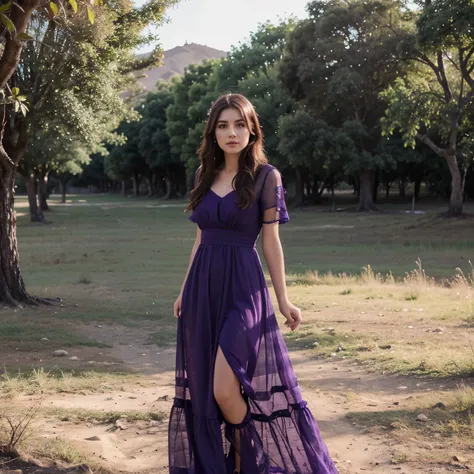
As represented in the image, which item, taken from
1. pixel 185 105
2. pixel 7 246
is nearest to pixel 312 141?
pixel 7 246

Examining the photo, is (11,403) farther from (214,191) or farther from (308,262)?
(308,262)

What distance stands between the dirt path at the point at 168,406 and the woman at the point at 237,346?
616 mm

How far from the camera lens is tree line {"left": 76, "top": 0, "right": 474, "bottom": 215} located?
27266mm

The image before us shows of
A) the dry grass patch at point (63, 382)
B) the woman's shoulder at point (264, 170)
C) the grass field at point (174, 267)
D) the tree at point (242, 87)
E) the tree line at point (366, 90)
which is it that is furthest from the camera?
the tree at point (242, 87)

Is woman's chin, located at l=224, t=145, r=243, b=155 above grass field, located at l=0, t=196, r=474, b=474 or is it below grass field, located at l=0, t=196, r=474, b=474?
above

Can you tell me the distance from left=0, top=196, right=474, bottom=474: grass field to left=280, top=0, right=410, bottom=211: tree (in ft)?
45.9

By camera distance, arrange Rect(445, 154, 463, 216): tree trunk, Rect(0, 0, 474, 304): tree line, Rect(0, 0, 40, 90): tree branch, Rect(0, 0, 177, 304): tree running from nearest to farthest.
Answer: Rect(0, 0, 40, 90): tree branch → Rect(0, 0, 177, 304): tree → Rect(0, 0, 474, 304): tree line → Rect(445, 154, 463, 216): tree trunk

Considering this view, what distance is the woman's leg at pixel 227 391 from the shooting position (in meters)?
3.65

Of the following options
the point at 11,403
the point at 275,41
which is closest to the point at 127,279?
the point at 11,403

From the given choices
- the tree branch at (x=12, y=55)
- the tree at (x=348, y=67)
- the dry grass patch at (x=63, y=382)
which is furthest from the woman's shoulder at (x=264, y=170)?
the tree at (x=348, y=67)

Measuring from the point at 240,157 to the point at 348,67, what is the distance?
34.7m

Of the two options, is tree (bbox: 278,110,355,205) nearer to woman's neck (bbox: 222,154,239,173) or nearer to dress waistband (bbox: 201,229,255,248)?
woman's neck (bbox: 222,154,239,173)

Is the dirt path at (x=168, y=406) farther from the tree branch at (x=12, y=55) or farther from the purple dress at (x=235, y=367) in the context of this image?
the tree branch at (x=12, y=55)


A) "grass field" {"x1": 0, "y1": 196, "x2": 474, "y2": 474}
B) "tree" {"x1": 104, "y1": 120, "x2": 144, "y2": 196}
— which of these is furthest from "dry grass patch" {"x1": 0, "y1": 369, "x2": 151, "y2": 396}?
"tree" {"x1": 104, "y1": 120, "x2": 144, "y2": 196}
